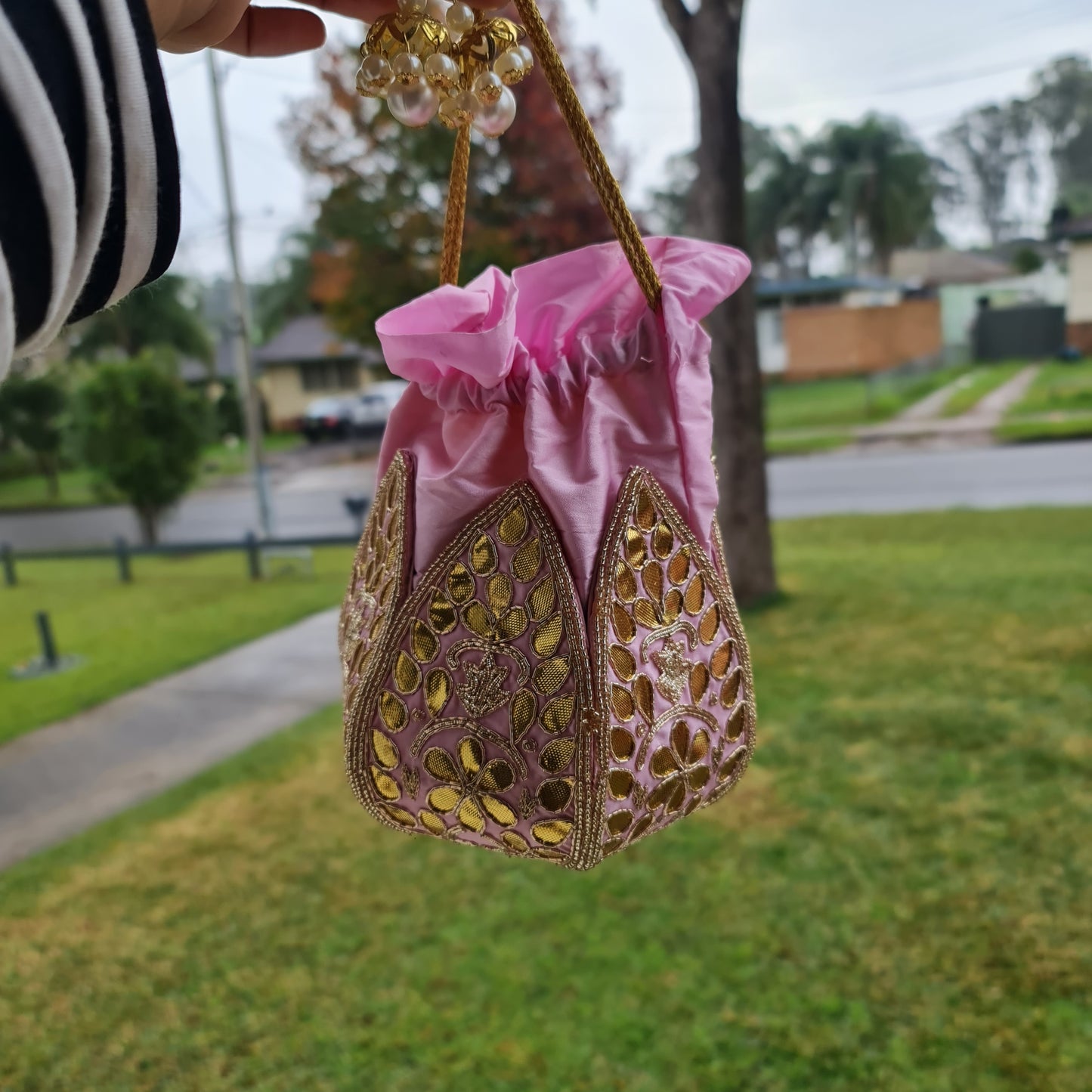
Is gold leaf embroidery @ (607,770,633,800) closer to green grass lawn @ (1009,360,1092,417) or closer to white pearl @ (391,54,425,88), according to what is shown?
white pearl @ (391,54,425,88)

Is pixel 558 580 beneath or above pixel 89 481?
above

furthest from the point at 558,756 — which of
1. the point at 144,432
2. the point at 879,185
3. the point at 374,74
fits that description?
the point at 879,185

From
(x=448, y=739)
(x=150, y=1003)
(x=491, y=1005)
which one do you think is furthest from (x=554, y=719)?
(x=150, y=1003)

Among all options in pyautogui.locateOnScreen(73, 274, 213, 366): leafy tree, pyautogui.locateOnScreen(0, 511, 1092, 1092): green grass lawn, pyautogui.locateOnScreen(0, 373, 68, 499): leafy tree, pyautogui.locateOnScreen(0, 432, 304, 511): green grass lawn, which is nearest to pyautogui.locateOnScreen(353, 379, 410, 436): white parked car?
pyautogui.locateOnScreen(0, 432, 304, 511): green grass lawn

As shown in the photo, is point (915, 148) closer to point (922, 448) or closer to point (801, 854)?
point (922, 448)

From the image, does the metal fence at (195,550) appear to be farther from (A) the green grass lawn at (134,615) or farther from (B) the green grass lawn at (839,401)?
(B) the green grass lawn at (839,401)

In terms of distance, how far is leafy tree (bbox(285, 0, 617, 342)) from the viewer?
3.58 metres

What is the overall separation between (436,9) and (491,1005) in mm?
1697

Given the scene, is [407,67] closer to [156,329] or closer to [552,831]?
Answer: [552,831]

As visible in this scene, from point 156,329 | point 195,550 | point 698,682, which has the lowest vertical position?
point 195,550

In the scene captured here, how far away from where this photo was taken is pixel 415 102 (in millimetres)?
669

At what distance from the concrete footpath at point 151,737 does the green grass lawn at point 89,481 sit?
1.22 metres

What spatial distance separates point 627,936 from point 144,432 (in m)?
3.83

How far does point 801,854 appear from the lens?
7.32 ft
